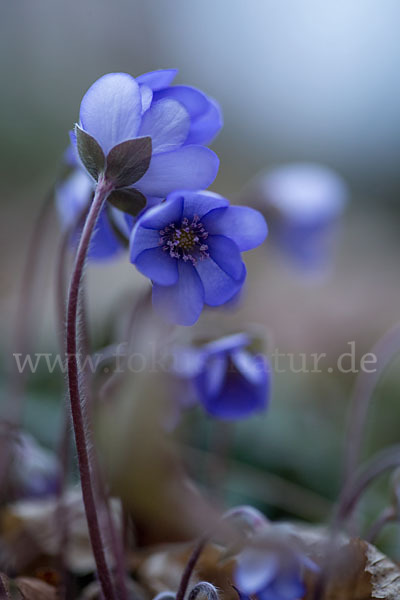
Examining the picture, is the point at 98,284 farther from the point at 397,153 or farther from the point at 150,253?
the point at 397,153

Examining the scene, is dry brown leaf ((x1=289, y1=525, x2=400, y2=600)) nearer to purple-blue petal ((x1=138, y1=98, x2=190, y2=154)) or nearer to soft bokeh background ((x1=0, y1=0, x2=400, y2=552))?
purple-blue petal ((x1=138, y1=98, x2=190, y2=154))

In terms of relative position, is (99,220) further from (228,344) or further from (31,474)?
(31,474)

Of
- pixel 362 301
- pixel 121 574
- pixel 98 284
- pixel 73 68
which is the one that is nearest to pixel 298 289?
pixel 362 301

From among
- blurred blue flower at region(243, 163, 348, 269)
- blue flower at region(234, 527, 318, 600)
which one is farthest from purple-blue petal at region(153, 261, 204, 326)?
blurred blue flower at region(243, 163, 348, 269)

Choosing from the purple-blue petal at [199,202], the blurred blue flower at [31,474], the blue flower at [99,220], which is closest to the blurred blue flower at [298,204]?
the blue flower at [99,220]

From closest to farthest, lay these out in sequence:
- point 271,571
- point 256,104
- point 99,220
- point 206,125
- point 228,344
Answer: point 271,571 < point 206,125 < point 99,220 < point 228,344 < point 256,104

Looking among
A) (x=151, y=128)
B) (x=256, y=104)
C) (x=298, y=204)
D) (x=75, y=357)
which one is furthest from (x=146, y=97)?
(x=256, y=104)
